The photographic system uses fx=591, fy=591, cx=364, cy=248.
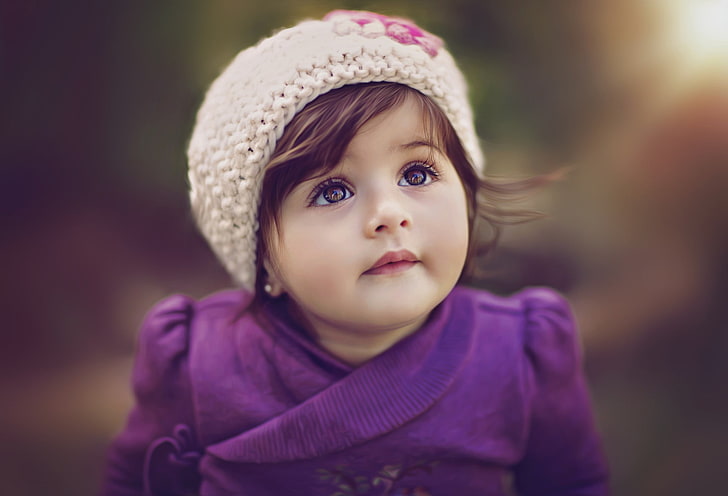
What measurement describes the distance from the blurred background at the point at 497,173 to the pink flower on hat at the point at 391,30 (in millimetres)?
350

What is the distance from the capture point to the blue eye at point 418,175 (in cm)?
68

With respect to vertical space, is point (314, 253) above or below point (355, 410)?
above

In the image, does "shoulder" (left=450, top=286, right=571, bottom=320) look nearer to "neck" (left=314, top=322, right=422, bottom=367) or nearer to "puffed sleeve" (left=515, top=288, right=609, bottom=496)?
"puffed sleeve" (left=515, top=288, right=609, bottom=496)

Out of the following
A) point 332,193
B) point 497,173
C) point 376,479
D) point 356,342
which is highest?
point 497,173

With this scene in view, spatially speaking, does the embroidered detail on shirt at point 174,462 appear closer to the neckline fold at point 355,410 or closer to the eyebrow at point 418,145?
the neckline fold at point 355,410

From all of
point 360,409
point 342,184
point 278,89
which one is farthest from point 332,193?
point 360,409

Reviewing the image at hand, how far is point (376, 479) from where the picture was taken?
2.54 ft

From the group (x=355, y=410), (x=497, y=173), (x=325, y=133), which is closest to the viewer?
(x=325, y=133)

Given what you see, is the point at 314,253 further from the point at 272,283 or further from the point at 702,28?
the point at 702,28

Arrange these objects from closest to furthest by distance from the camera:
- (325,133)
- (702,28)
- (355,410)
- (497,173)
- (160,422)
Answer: (325,133) → (355,410) → (160,422) → (702,28) → (497,173)

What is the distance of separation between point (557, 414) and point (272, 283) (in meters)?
0.45

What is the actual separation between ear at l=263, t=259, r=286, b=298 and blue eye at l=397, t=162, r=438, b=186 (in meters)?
0.21

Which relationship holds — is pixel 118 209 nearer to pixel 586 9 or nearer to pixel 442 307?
pixel 442 307

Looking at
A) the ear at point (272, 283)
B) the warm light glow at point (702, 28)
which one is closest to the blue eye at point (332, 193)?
the ear at point (272, 283)
